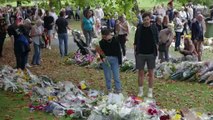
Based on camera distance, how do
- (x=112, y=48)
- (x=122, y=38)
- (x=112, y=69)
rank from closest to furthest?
(x=112, y=48) < (x=112, y=69) < (x=122, y=38)

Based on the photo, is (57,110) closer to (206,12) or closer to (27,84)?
(27,84)

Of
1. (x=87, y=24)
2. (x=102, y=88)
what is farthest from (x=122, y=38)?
(x=102, y=88)

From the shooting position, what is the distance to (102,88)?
12211 mm

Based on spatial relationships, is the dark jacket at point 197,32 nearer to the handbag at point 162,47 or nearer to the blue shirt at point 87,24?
the handbag at point 162,47

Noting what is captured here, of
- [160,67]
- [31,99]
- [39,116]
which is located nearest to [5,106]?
[31,99]

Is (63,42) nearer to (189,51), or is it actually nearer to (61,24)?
(61,24)

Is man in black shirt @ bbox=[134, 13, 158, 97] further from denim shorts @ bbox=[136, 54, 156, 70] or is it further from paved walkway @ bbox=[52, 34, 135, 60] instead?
paved walkway @ bbox=[52, 34, 135, 60]

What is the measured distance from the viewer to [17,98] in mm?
10875

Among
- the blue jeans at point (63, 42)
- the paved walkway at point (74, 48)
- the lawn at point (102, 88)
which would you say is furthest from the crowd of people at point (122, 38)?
the paved walkway at point (74, 48)

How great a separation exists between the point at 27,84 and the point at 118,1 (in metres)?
A: 3.71

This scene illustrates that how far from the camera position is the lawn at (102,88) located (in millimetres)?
9602

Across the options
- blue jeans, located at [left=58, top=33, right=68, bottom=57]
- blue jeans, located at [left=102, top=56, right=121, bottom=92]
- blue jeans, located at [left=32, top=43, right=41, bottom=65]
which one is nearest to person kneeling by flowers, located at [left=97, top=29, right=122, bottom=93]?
blue jeans, located at [left=102, top=56, right=121, bottom=92]

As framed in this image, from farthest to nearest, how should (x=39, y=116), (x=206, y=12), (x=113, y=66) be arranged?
(x=206, y=12), (x=113, y=66), (x=39, y=116)

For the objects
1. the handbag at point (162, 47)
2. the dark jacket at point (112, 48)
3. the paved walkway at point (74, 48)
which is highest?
the dark jacket at point (112, 48)
